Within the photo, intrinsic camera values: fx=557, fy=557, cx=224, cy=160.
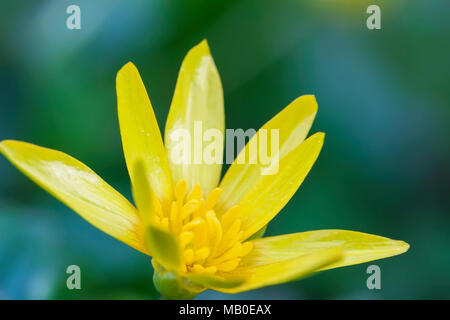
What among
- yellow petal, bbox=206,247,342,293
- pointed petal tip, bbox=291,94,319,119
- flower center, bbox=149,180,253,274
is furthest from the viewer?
pointed petal tip, bbox=291,94,319,119

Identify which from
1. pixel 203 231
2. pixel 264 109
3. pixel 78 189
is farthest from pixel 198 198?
pixel 264 109

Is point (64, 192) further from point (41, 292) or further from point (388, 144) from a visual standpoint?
point (388, 144)

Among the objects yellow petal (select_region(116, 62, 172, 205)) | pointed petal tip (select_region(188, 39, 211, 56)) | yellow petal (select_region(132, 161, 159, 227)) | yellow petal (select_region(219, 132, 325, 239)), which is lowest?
yellow petal (select_region(132, 161, 159, 227))

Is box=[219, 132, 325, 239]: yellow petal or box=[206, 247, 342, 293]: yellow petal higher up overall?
box=[219, 132, 325, 239]: yellow petal

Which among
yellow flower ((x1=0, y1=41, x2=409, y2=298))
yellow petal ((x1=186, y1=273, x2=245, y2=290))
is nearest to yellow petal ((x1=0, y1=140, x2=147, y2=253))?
yellow flower ((x1=0, y1=41, x2=409, y2=298))

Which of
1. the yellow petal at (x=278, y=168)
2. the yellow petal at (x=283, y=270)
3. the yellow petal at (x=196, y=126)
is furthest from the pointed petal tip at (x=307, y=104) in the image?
the yellow petal at (x=283, y=270)

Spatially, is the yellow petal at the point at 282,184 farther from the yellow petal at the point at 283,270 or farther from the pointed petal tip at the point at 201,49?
the pointed petal tip at the point at 201,49

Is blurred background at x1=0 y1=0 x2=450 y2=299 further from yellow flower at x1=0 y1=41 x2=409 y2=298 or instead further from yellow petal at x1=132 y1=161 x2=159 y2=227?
yellow petal at x1=132 y1=161 x2=159 y2=227
